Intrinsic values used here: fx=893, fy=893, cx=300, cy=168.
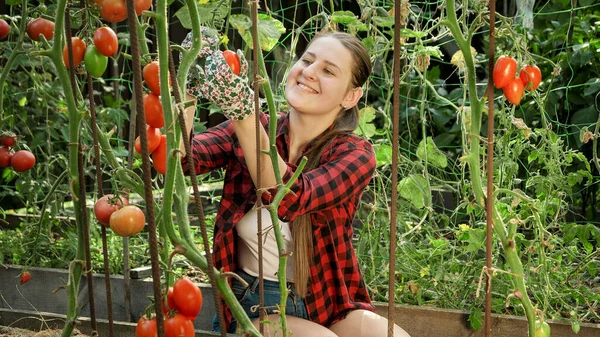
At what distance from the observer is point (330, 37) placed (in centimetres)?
223

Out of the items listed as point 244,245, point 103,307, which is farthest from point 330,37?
point 103,307

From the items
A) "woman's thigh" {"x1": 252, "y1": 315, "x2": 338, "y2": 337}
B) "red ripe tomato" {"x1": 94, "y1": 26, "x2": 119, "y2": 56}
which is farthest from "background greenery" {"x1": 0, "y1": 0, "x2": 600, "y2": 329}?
"red ripe tomato" {"x1": 94, "y1": 26, "x2": 119, "y2": 56}

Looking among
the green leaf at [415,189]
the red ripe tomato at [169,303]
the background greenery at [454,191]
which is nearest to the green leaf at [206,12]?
the background greenery at [454,191]

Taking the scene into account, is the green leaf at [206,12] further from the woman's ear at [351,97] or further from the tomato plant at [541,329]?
the tomato plant at [541,329]

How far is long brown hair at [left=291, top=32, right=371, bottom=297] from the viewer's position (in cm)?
212

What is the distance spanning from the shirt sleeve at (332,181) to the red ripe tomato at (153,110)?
1.65 feet

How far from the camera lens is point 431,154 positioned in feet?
9.45

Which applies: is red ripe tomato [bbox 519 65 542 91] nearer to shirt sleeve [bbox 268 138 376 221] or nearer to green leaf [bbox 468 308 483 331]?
shirt sleeve [bbox 268 138 376 221]

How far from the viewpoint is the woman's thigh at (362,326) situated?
2158 millimetres

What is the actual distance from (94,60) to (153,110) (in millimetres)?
128

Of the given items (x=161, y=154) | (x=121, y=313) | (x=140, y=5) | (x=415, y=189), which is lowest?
(x=121, y=313)

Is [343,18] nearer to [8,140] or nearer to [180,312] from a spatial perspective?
[8,140]

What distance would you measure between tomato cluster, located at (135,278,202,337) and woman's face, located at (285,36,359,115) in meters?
0.88

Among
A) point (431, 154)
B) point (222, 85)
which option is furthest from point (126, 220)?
point (431, 154)
